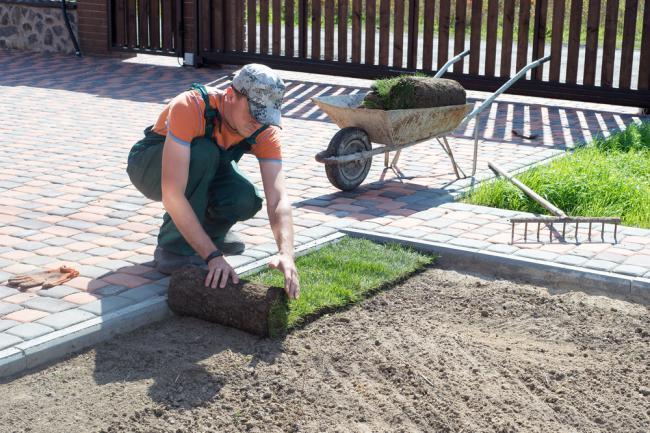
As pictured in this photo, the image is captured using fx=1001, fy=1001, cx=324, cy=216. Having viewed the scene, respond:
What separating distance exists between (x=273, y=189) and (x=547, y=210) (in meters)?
2.92

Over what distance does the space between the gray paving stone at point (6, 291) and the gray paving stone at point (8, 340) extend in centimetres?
66

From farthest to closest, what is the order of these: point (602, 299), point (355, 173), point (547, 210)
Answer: point (355, 173) < point (547, 210) < point (602, 299)

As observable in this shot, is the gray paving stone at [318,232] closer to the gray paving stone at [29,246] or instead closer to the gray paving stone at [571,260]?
the gray paving stone at [571,260]

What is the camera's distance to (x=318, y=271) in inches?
240

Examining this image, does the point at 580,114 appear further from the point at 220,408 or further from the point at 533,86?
the point at 220,408

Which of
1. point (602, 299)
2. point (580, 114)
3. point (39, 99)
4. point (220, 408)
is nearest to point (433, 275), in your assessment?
point (602, 299)

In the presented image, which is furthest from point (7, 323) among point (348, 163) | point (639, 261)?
point (639, 261)

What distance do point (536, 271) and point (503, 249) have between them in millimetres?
373

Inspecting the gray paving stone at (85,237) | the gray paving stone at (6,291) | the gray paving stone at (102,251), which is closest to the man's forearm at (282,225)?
the gray paving stone at (102,251)

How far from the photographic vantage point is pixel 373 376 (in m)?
4.79

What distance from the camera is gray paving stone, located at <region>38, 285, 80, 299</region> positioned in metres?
5.55

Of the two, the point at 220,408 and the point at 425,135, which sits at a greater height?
the point at 425,135

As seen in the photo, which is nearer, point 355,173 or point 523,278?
point 523,278

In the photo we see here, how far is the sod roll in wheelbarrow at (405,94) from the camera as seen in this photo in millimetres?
8078
